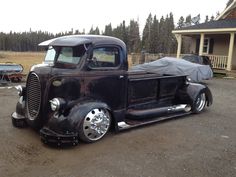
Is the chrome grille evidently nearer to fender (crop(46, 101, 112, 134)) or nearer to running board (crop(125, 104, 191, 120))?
Result: fender (crop(46, 101, 112, 134))

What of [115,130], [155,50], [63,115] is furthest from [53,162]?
[155,50]

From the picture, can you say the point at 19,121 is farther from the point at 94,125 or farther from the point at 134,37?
the point at 134,37

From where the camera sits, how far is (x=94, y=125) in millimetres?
5430

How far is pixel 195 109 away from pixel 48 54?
4214mm

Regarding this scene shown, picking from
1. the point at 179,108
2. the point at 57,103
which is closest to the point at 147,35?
the point at 179,108

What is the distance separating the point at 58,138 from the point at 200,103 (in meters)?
4.78

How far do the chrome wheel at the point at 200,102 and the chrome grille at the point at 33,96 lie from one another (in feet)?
14.8

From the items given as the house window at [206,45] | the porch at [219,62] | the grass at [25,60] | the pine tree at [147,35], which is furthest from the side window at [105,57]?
the pine tree at [147,35]

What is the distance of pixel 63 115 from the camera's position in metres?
5.19

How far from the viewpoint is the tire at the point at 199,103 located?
26.7 feet

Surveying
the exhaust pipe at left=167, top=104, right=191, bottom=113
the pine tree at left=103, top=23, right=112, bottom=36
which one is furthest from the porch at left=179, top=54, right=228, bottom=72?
the pine tree at left=103, top=23, right=112, bottom=36

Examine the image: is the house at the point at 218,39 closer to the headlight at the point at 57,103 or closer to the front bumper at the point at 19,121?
the front bumper at the point at 19,121

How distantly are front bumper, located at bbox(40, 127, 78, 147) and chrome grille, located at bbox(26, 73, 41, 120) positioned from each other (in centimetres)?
58

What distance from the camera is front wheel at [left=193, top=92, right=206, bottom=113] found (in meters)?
8.13
